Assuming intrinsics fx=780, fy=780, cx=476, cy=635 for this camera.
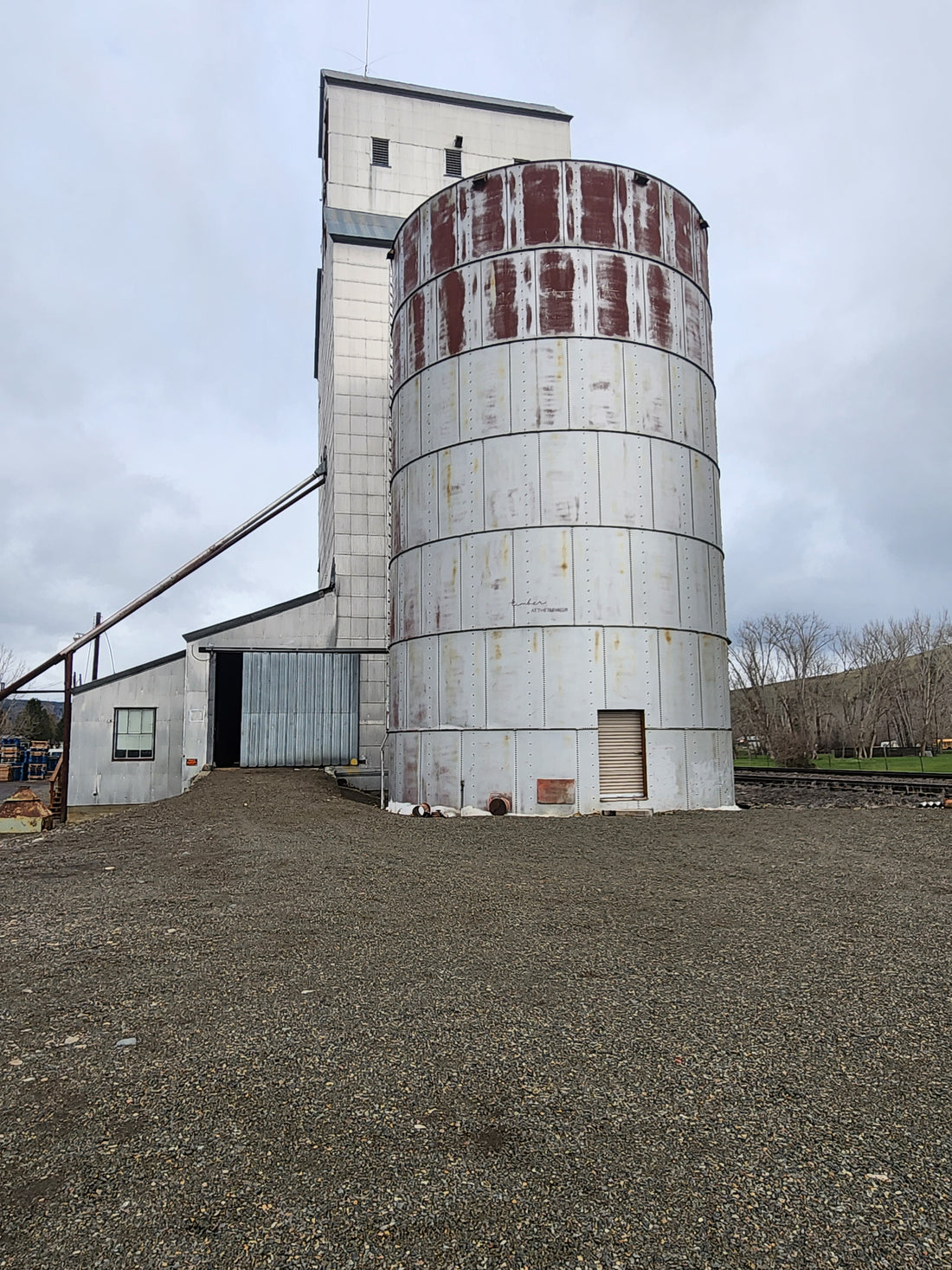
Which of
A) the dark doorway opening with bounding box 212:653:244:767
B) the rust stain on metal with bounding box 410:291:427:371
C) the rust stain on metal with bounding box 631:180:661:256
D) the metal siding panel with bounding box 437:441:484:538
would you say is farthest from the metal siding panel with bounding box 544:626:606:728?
the dark doorway opening with bounding box 212:653:244:767

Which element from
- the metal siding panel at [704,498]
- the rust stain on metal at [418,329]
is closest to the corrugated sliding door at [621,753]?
the metal siding panel at [704,498]

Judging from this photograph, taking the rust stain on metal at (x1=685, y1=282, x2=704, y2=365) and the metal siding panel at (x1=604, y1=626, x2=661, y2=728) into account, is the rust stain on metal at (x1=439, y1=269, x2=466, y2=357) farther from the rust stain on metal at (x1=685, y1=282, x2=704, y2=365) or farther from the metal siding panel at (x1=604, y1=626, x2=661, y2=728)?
the metal siding panel at (x1=604, y1=626, x2=661, y2=728)

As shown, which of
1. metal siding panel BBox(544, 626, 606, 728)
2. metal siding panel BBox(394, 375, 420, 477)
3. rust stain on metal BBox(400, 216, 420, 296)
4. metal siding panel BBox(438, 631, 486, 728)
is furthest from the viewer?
rust stain on metal BBox(400, 216, 420, 296)

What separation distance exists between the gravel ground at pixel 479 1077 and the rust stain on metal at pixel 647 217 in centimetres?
1485

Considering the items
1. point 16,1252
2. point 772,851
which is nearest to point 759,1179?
point 16,1252

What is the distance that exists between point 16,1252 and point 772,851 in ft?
32.6

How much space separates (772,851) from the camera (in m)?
10.8

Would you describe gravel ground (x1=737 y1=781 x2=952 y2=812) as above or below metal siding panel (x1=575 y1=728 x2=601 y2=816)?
below

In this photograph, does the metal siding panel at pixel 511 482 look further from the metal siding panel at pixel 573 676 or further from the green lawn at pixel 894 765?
the green lawn at pixel 894 765

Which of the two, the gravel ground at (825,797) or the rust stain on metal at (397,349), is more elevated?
the rust stain on metal at (397,349)

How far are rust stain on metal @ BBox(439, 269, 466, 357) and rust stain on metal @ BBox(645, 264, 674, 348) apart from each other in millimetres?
4223

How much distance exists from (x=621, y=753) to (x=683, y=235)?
1240cm

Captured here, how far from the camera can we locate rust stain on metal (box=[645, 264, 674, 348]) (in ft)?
57.8

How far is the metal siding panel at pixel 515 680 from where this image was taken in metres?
16.0
